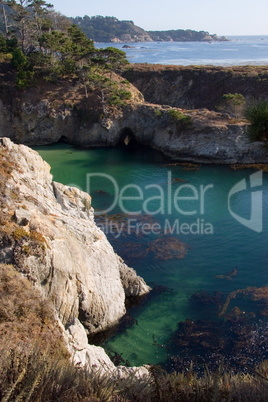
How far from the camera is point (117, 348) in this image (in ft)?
51.3

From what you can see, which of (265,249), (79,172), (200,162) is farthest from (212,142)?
(265,249)

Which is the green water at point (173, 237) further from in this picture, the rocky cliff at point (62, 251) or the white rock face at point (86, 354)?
the white rock face at point (86, 354)

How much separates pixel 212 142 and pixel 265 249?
21.6m

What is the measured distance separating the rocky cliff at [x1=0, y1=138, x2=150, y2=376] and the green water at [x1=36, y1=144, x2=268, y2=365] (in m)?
1.72

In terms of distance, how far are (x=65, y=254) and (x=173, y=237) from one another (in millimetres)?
12274

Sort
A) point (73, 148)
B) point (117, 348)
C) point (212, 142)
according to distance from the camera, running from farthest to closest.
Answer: point (73, 148) → point (212, 142) → point (117, 348)

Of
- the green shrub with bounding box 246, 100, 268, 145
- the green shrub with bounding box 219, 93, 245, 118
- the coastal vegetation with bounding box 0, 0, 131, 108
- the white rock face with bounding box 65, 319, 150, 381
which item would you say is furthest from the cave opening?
the green shrub with bounding box 246, 100, 268, 145

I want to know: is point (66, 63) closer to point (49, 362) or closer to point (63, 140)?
point (63, 140)

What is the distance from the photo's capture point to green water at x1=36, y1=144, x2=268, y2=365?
17.1 m

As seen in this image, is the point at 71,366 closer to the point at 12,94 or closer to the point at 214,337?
the point at 214,337

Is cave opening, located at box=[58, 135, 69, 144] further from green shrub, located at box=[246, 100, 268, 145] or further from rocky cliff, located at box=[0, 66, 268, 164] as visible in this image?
green shrub, located at box=[246, 100, 268, 145]

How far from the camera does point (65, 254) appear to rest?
14.5m

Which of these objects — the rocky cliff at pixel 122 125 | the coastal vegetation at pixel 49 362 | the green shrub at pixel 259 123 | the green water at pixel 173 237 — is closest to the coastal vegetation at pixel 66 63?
the rocky cliff at pixel 122 125

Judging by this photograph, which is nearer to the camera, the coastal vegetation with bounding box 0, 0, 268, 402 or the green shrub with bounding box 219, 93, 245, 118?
the coastal vegetation with bounding box 0, 0, 268, 402
